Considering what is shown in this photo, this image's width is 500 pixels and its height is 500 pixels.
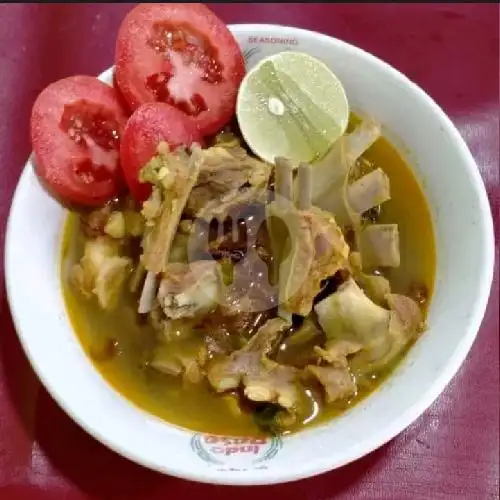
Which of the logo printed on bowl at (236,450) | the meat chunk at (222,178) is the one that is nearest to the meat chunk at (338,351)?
the logo printed on bowl at (236,450)

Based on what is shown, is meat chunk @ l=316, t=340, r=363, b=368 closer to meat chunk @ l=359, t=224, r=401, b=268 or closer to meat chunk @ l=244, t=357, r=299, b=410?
meat chunk @ l=244, t=357, r=299, b=410

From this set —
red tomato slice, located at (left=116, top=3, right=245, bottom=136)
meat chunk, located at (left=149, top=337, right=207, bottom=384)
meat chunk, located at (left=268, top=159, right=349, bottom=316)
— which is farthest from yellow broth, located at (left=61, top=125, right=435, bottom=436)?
red tomato slice, located at (left=116, top=3, right=245, bottom=136)

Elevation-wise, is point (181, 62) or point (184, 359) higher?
point (181, 62)

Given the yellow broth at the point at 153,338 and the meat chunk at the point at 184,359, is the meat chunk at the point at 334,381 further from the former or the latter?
the meat chunk at the point at 184,359

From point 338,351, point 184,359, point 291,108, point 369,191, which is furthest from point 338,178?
point 184,359

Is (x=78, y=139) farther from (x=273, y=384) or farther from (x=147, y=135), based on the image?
(x=273, y=384)

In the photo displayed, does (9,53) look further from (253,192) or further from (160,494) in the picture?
(160,494)
